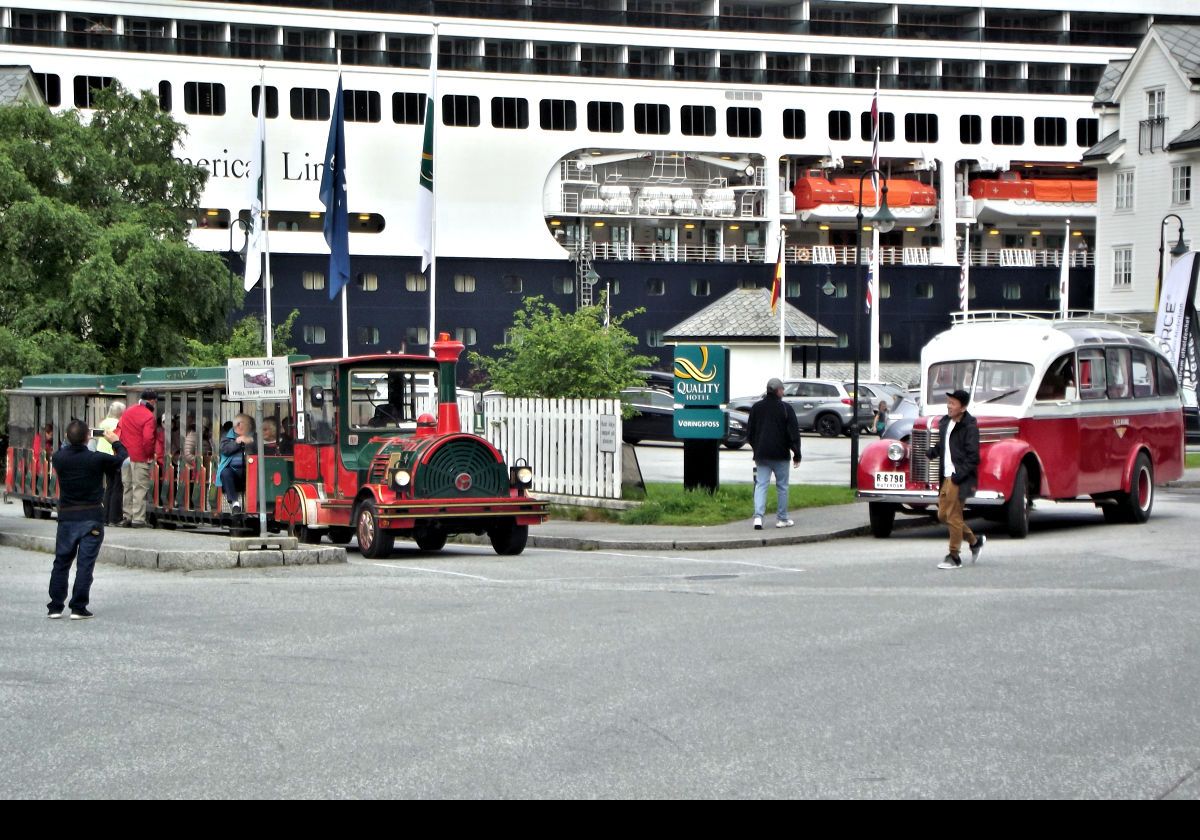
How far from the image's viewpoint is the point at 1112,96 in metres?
55.0

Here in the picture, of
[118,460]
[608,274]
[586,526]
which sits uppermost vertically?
[608,274]

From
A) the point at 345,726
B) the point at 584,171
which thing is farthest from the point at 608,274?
the point at 345,726

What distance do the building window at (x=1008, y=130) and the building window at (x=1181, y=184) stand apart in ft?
21.6

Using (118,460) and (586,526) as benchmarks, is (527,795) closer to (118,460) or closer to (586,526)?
(118,460)

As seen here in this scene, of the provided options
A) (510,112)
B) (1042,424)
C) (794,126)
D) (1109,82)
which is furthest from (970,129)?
(1042,424)

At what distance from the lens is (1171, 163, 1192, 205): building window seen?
172ft

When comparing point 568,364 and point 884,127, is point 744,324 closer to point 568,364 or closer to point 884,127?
point 884,127

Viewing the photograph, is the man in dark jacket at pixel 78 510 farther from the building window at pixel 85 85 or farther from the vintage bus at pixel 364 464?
the building window at pixel 85 85

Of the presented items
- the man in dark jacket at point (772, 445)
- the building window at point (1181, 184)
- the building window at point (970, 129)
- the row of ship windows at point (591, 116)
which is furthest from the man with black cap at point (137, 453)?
the building window at point (970, 129)

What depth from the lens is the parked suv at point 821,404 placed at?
45438 millimetres

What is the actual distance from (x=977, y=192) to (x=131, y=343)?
3279cm

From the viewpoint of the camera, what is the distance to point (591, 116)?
5338 cm

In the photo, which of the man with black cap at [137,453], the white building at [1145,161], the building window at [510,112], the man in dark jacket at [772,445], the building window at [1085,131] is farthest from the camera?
the building window at [1085,131]

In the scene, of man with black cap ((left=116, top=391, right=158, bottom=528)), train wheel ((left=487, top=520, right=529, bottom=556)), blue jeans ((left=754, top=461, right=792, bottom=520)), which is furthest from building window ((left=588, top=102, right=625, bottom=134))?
train wheel ((left=487, top=520, right=529, bottom=556))
